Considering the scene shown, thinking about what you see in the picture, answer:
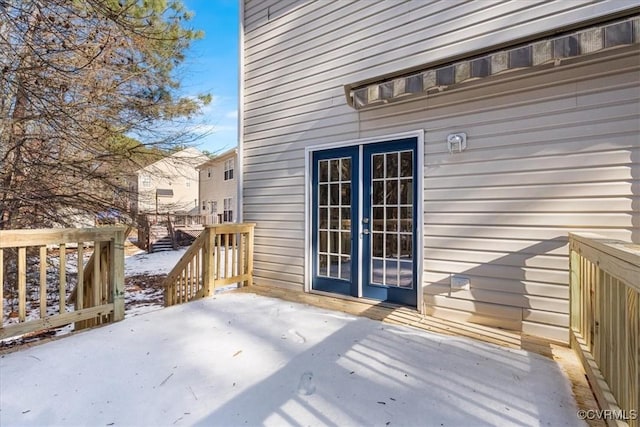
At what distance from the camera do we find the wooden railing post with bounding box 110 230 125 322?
304cm

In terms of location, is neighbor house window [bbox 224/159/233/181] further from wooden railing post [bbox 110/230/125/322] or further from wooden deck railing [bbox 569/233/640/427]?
wooden deck railing [bbox 569/233/640/427]

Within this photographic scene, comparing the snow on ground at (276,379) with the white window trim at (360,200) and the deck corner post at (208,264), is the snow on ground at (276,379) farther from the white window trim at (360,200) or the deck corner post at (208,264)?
the deck corner post at (208,264)

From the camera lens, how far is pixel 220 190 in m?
18.7

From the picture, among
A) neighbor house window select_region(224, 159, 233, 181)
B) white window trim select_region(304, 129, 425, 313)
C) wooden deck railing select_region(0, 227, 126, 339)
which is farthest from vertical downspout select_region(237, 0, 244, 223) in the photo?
neighbor house window select_region(224, 159, 233, 181)

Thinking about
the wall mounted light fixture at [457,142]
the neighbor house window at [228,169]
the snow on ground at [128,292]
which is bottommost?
the snow on ground at [128,292]

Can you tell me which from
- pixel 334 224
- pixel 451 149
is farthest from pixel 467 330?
pixel 334 224

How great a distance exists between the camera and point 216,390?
1.92 meters

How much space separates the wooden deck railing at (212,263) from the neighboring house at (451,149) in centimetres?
33

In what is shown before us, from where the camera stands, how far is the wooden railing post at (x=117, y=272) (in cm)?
304

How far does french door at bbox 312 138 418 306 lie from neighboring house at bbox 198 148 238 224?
526 inches

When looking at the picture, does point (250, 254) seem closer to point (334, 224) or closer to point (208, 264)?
point (208, 264)

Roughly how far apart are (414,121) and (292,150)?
5.52 feet
